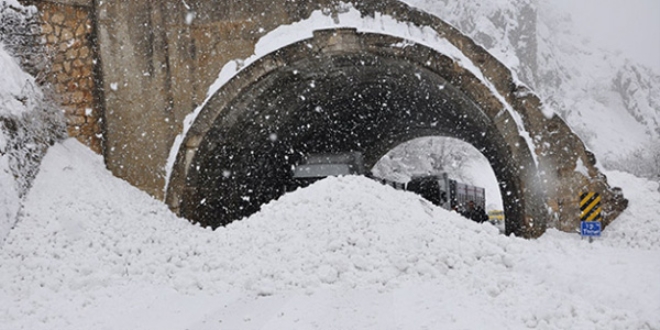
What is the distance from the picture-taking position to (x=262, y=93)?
12.7m

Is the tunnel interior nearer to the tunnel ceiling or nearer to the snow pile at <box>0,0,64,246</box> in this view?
the tunnel ceiling

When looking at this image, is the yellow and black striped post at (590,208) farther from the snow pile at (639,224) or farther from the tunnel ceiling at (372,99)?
the snow pile at (639,224)

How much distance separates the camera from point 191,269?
25.7 feet

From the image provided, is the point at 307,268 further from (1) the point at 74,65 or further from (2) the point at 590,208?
(1) the point at 74,65

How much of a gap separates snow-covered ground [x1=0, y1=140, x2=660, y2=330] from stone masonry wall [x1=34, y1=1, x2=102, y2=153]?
2.09m

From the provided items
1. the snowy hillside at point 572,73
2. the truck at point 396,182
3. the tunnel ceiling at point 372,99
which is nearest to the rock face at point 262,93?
the tunnel ceiling at point 372,99

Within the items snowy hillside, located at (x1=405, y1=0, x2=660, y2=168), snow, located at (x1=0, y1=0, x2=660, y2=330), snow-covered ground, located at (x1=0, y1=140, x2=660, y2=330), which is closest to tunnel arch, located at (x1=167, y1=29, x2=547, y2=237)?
snow, located at (x1=0, y1=0, x2=660, y2=330)

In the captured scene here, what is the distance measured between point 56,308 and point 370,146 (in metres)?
14.9

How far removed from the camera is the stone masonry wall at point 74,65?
12.2 metres

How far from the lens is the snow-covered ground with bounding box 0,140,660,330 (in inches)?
237

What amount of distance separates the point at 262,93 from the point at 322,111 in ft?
11.6

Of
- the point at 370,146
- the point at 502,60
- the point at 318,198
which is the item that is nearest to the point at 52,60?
the point at 318,198

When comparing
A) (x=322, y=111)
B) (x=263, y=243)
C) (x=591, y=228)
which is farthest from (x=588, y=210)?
(x=322, y=111)

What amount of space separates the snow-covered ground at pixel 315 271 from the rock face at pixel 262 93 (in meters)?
1.86
